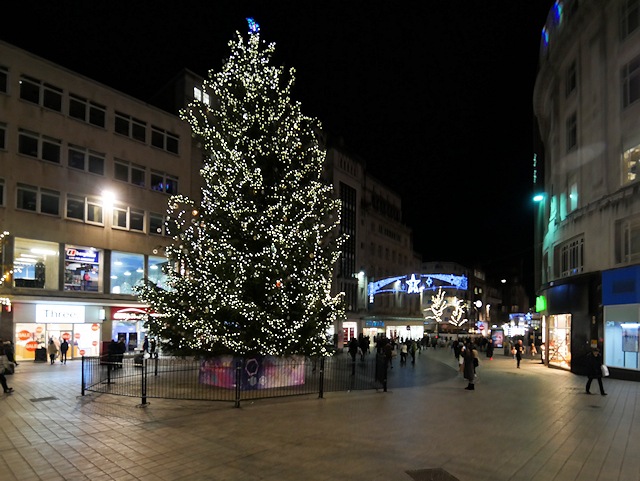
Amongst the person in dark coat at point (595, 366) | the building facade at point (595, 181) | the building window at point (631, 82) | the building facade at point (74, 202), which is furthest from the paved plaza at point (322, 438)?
the building facade at point (74, 202)

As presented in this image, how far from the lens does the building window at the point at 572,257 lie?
25875 mm

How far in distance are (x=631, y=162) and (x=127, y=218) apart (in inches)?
1161

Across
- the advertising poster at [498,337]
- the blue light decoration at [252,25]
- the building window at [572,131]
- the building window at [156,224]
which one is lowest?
the advertising poster at [498,337]

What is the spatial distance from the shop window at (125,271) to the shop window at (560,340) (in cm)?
2571

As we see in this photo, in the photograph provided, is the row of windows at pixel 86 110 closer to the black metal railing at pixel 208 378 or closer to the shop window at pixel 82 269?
the shop window at pixel 82 269

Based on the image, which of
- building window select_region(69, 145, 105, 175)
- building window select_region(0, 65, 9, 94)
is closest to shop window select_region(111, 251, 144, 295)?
building window select_region(69, 145, 105, 175)

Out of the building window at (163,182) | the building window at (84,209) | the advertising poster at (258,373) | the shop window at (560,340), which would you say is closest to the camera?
the advertising poster at (258,373)

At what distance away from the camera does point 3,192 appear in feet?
92.2

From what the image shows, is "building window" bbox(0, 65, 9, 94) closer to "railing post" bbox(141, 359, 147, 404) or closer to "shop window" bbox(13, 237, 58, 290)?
"shop window" bbox(13, 237, 58, 290)

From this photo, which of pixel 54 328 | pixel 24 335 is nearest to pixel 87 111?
pixel 54 328

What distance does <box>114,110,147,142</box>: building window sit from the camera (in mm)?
34281

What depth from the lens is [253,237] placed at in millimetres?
17234

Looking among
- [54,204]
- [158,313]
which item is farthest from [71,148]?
[158,313]

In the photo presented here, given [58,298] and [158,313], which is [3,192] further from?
[158,313]
